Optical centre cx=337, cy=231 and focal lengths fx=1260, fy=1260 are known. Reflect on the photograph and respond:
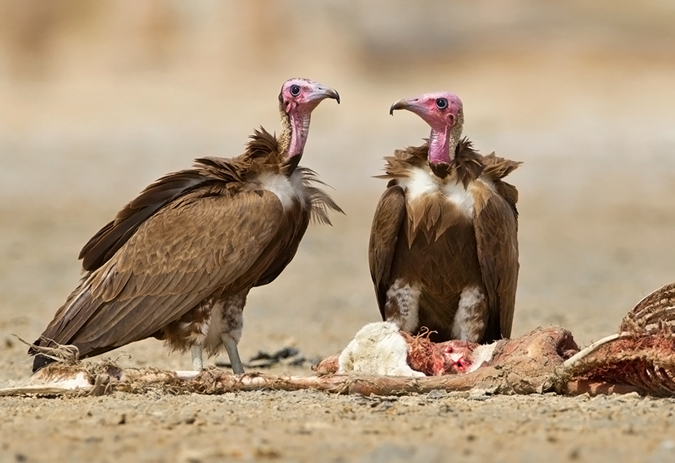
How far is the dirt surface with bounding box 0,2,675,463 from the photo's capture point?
17.9ft

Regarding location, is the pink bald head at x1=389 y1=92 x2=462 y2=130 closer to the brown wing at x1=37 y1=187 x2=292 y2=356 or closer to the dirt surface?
the brown wing at x1=37 y1=187 x2=292 y2=356

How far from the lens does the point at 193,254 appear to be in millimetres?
8070

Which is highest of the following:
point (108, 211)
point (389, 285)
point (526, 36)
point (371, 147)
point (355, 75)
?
point (526, 36)

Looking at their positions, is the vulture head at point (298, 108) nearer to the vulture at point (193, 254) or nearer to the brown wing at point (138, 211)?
the vulture at point (193, 254)

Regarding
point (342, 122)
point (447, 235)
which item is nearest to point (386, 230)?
point (447, 235)

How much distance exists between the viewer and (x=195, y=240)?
8.12 m

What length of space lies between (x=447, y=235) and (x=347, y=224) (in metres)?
13.9

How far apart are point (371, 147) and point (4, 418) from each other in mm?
25214

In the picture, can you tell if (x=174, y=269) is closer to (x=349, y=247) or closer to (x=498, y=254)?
(x=498, y=254)

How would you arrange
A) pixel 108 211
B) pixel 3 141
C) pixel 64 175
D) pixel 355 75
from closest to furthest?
pixel 108 211
pixel 64 175
pixel 3 141
pixel 355 75

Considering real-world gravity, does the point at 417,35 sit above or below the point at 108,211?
above

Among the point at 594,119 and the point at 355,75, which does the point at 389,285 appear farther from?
the point at 355,75

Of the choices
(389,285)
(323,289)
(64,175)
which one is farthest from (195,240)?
(64,175)

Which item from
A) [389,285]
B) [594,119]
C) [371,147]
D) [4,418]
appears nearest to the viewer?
[4,418]
